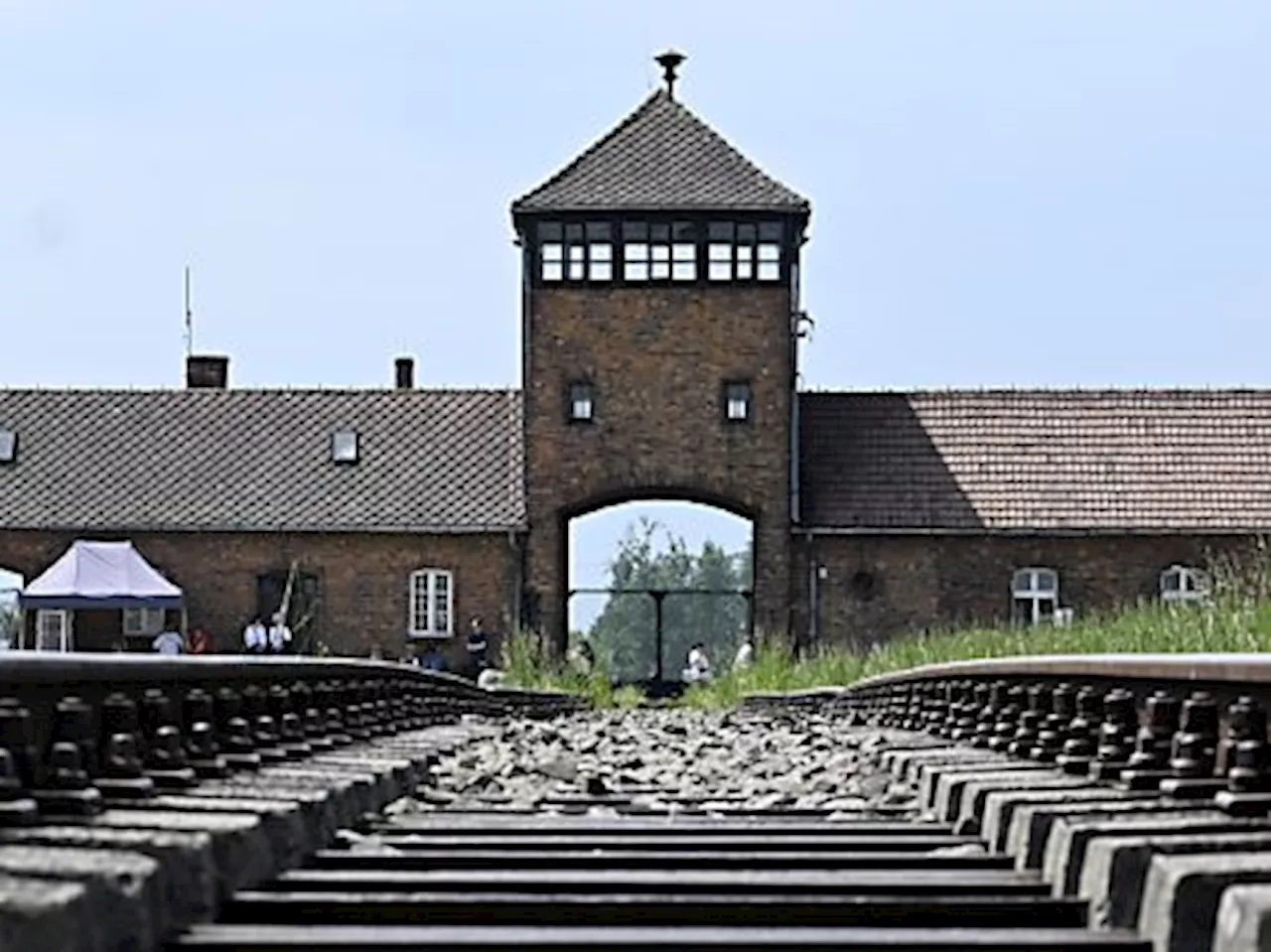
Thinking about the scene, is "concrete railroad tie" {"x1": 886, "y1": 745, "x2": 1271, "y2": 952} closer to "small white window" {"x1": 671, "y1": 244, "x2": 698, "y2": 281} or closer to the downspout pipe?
the downspout pipe

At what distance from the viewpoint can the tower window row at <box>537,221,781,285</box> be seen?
5238 centimetres

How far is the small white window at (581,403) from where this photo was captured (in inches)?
2060

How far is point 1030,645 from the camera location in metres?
19.7

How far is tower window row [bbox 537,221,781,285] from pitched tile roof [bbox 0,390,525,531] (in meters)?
4.45

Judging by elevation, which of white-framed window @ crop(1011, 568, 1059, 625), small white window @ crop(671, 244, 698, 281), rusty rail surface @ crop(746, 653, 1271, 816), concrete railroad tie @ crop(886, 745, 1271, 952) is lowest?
concrete railroad tie @ crop(886, 745, 1271, 952)

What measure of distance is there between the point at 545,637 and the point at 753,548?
453cm

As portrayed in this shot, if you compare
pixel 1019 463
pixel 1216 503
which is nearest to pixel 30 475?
pixel 1019 463

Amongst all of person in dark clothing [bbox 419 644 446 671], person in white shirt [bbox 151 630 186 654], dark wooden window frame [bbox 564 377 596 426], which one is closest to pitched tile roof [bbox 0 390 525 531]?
dark wooden window frame [bbox 564 377 596 426]

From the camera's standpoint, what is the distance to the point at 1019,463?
54.6 meters

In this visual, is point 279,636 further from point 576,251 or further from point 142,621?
point 576,251

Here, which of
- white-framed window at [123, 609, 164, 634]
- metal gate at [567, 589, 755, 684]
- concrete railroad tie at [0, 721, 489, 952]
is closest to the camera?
concrete railroad tie at [0, 721, 489, 952]

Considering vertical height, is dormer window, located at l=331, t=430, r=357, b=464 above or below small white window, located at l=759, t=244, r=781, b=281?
below

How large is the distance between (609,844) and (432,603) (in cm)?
4684

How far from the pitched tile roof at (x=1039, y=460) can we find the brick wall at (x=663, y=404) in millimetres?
1432
